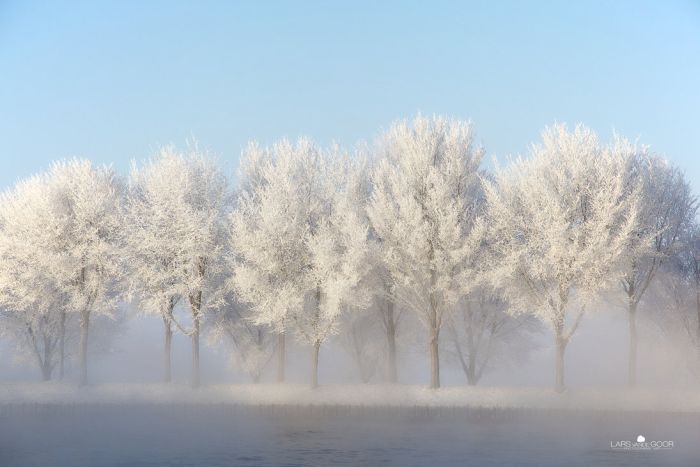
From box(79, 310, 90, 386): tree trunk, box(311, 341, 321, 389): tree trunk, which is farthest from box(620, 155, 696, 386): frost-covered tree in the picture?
box(79, 310, 90, 386): tree trunk

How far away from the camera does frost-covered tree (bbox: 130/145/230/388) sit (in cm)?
4694

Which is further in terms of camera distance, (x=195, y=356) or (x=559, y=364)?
(x=195, y=356)

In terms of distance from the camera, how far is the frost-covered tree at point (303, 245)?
4481 cm

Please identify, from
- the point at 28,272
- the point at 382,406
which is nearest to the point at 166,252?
the point at 28,272

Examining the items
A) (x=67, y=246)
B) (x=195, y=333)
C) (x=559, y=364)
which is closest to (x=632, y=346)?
(x=559, y=364)

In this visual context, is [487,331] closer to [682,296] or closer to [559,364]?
[559,364]

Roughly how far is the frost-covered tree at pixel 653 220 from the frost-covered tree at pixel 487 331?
6.71 meters

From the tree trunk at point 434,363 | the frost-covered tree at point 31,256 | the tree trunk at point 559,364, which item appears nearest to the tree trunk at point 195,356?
the frost-covered tree at point 31,256

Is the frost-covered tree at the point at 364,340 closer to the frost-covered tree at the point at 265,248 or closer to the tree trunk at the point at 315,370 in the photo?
the tree trunk at the point at 315,370

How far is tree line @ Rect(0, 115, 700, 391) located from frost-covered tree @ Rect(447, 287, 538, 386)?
0.17m

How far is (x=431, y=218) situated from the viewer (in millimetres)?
45531

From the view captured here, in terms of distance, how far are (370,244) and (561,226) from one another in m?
10.8

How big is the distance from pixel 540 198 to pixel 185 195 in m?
21.8

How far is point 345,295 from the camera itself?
44031 millimetres
